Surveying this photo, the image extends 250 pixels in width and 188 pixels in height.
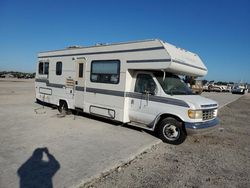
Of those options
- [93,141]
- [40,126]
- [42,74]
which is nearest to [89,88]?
[40,126]

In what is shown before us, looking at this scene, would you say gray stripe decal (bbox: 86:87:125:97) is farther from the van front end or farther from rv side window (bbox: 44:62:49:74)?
rv side window (bbox: 44:62:49:74)

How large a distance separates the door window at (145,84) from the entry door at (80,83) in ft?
8.30

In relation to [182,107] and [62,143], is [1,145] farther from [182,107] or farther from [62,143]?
[182,107]

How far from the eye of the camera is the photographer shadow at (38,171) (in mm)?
3867

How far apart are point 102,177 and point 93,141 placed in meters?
2.19

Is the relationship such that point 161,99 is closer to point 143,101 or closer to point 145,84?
point 143,101

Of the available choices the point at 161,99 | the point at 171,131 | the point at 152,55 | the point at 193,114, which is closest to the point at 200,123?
the point at 193,114

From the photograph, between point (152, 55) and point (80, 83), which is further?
point (80, 83)

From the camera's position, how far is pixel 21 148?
5.49 meters

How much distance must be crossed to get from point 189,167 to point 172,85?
9.65 feet

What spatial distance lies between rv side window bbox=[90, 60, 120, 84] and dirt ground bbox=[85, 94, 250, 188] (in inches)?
114

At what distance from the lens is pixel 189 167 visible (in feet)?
17.0

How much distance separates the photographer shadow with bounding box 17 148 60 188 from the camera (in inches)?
152

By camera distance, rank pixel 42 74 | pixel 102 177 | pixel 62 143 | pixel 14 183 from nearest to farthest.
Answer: pixel 14 183 < pixel 102 177 < pixel 62 143 < pixel 42 74
